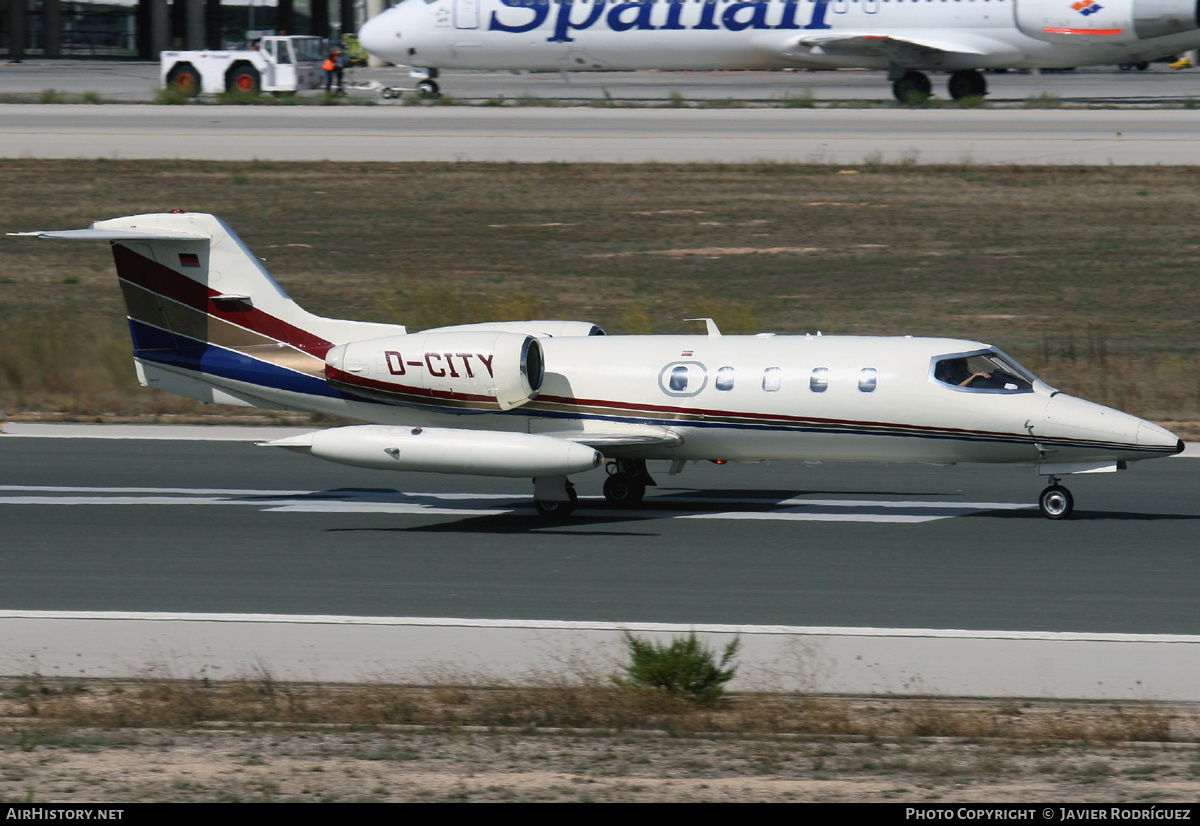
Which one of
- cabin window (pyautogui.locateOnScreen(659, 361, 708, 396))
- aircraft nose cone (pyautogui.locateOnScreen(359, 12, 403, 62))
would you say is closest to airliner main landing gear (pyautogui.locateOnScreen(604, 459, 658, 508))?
cabin window (pyautogui.locateOnScreen(659, 361, 708, 396))

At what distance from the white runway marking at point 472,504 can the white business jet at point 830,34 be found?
Answer: 113ft

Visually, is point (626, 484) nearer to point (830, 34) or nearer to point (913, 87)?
point (830, 34)

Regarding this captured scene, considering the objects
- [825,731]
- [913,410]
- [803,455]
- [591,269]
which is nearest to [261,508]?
[803,455]

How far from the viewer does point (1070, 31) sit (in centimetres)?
4994

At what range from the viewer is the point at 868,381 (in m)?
18.1

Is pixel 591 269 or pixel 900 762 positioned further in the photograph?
pixel 591 269

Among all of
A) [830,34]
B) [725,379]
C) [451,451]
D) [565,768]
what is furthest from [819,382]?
[830,34]

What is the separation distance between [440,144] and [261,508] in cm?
3048

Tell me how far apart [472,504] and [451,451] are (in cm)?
258

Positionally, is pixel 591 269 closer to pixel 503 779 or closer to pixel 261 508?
pixel 261 508

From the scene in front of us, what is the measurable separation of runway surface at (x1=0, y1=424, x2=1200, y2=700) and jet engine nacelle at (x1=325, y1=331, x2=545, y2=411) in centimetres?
161
